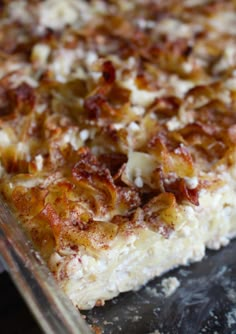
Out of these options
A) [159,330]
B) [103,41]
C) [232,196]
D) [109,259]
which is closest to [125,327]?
[159,330]

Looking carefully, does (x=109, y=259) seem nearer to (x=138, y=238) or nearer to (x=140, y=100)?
(x=138, y=238)

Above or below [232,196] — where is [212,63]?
above

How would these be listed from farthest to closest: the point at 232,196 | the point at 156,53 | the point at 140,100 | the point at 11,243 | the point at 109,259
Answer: the point at 156,53 < the point at 140,100 < the point at 232,196 < the point at 109,259 < the point at 11,243

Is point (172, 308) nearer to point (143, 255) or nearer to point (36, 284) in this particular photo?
point (143, 255)

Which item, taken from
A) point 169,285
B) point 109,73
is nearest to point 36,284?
point 169,285

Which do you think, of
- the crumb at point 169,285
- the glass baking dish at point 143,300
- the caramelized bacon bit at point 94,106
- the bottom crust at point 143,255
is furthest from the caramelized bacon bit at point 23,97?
the crumb at point 169,285

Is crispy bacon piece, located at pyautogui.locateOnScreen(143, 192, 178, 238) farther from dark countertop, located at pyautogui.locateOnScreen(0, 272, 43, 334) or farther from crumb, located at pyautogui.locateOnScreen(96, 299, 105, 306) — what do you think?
dark countertop, located at pyautogui.locateOnScreen(0, 272, 43, 334)

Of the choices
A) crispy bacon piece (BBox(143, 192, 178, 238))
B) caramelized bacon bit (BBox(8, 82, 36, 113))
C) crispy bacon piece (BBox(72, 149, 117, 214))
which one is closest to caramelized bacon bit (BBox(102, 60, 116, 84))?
caramelized bacon bit (BBox(8, 82, 36, 113))
